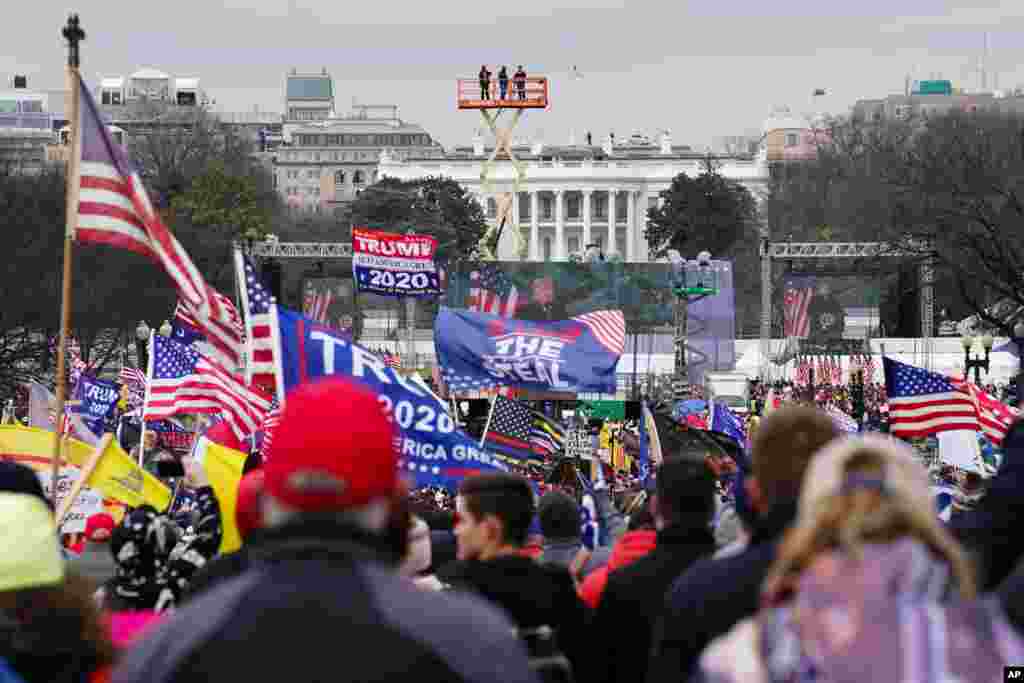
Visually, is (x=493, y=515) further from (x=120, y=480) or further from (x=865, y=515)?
(x=120, y=480)

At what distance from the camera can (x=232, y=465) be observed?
1059 cm

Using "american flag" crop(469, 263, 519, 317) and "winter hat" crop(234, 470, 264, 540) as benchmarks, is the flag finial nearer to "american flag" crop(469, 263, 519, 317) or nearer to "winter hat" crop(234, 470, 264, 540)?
"winter hat" crop(234, 470, 264, 540)

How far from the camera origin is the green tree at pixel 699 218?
386 feet

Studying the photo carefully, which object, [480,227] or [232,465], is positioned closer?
[232,465]

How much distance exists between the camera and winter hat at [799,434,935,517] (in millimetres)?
3551

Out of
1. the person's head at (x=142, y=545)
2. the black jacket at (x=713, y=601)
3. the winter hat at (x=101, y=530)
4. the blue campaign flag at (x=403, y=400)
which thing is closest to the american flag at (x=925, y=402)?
the blue campaign flag at (x=403, y=400)

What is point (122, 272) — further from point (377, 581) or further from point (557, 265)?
point (377, 581)

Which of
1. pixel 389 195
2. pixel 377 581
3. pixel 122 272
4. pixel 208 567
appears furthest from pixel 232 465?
pixel 389 195

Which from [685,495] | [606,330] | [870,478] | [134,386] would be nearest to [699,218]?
[134,386]

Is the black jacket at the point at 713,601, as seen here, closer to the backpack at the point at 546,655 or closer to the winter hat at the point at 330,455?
the backpack at the point at 546,655

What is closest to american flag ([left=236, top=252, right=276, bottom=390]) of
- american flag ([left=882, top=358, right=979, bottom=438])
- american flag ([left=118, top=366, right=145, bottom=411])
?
american flag ([left=882, top=358, right=979, bottom=438])

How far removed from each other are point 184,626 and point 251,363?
31.0 feet

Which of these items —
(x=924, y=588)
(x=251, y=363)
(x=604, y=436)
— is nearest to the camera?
(x=924, y=588)

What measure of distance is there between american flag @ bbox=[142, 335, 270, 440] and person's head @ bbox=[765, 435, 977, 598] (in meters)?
10.0
